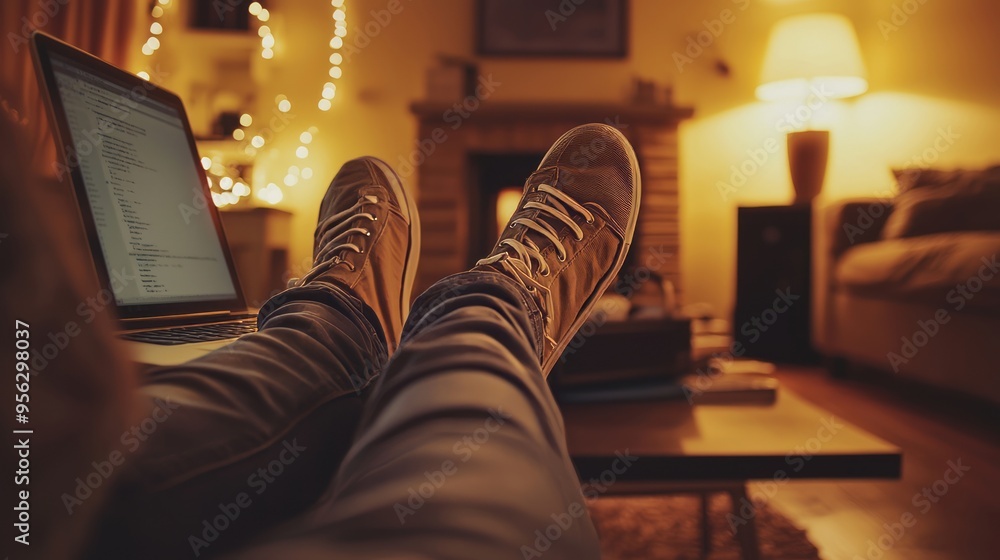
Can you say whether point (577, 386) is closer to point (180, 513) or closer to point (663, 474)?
point (663, 474)

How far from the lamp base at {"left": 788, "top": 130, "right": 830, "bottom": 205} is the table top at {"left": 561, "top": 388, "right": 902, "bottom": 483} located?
89.4 inches

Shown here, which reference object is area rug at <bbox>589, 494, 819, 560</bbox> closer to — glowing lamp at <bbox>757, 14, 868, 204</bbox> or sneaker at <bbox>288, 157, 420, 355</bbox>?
sneaker at <bbox>288, 157, 420, 355</bbox>

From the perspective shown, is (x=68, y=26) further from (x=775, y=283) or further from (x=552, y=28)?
(x=775, y=283)

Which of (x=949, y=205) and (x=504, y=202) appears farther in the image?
(x=504, y=202)

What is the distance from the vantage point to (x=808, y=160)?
108 inches

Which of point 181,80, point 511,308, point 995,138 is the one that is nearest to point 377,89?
point 181,80

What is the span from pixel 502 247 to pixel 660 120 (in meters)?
2.45

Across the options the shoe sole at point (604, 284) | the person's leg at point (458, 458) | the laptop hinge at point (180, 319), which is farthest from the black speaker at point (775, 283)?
the person's leg at point (458, 458)

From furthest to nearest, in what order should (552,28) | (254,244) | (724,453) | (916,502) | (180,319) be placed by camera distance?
(552,28) → (254,244) → (916,502) → (180,319) → (724,453)

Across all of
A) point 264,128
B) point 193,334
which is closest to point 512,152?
point 264,128

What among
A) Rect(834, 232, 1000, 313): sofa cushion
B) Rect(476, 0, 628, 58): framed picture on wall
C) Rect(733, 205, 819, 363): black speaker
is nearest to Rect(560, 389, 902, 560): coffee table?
Rect(834, 232, 1000, 313): sofa cushion

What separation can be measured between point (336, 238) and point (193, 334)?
0.19m

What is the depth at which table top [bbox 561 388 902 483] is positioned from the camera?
618mm

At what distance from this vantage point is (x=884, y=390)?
204cm
